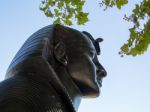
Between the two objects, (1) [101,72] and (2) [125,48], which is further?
(2) [125,48]

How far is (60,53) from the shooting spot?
4719 mm

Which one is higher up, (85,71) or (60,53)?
(60,53)

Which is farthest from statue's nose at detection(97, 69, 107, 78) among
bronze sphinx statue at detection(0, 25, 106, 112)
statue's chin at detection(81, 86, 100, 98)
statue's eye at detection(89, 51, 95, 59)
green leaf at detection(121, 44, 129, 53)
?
green leaf at detection(121, 44, 129, 53)

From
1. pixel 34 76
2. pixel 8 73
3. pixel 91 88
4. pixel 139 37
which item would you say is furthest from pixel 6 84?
pixel 139 37

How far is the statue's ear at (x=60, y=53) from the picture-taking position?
4646mm

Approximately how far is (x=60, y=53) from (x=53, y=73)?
2.08 ft

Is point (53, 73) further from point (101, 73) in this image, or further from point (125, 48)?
point (125, 48)

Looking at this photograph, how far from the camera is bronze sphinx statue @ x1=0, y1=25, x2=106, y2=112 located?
3.64 m

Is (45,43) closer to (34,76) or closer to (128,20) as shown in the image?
(34,76)

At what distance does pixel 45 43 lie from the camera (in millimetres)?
4660

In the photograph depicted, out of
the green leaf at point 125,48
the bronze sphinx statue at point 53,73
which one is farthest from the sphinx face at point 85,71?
the green leaf at point 125,48

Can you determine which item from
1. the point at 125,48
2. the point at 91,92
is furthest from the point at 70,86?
the point at 125,48

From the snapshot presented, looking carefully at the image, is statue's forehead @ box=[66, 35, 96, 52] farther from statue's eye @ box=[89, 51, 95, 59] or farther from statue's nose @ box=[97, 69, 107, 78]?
statue's nose @ box=[97, 69, 107, 78]

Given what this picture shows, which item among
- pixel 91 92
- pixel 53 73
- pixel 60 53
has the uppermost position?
pixel 60 53
